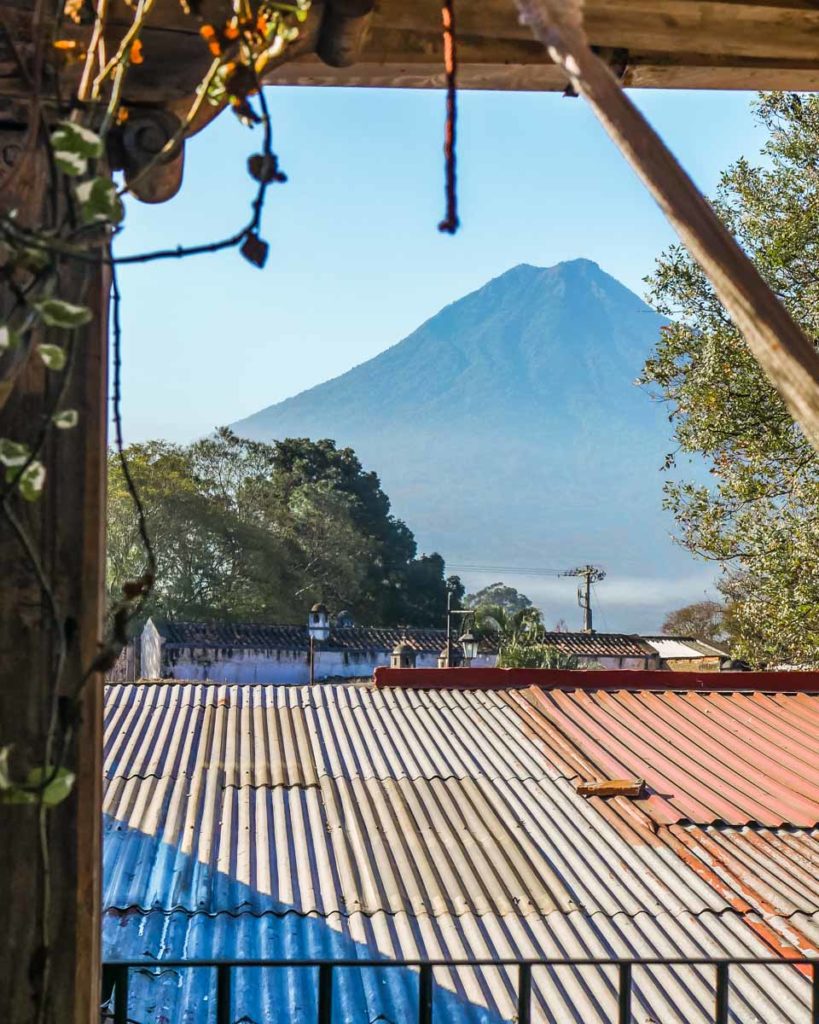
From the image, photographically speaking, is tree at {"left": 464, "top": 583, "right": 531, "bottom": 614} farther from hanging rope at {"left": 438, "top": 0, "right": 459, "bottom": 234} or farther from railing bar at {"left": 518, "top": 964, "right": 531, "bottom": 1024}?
hanging rope at {"left": 438, "top": 0, "right": 459, "bottom": 234}

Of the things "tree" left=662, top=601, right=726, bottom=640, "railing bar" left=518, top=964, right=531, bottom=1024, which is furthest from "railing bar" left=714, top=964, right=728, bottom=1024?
"tree" left=662, top=601, right=726, bottom=640

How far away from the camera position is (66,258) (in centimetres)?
158

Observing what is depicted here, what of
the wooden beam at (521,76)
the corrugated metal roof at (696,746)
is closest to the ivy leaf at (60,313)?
the wooden beam at (521,76)

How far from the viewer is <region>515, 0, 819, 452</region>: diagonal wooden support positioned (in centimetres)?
142

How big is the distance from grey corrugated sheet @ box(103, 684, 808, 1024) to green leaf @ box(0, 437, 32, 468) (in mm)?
3521

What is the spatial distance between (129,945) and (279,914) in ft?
2.22

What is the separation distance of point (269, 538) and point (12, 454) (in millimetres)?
41533

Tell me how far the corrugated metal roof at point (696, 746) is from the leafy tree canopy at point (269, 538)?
30820mm

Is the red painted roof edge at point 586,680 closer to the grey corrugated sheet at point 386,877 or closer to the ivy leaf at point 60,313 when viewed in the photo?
the grey corrugated sheet at point 386,877

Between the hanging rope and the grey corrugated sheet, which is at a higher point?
the hanging rope

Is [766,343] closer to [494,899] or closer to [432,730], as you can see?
[494,899]

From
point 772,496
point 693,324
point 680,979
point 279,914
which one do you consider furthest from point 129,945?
point 693,324

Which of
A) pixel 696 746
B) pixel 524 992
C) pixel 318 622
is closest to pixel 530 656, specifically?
pixel 318 622

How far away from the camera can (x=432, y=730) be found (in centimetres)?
843
